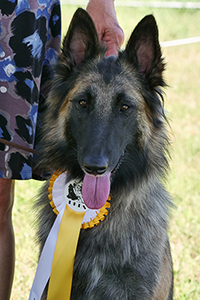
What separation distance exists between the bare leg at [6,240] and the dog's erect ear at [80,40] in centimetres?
104

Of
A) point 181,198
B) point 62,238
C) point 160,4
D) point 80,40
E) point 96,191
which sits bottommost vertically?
point 181,198

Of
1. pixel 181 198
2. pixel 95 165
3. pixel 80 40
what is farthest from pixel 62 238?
pixel 181 198

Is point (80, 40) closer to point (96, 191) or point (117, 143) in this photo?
point (117, 143)

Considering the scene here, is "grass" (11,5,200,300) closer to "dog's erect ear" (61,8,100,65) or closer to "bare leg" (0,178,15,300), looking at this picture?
"bare leg" (0,178,15,300)

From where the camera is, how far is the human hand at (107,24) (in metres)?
2.60

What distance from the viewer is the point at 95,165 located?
2043 mm

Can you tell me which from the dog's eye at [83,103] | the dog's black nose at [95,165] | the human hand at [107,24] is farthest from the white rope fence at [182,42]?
the dog's black nose at [95,165]

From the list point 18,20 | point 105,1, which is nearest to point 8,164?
point 18,20

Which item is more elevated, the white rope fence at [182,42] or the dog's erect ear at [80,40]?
the dog's erect ear at [80,40]

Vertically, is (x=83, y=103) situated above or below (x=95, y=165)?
above

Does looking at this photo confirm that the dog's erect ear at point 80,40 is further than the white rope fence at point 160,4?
No

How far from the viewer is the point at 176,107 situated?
7969 millimetres

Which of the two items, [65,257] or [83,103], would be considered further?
[65,257]

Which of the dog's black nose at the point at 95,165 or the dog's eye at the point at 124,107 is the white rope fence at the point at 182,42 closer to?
the dog's eye at the point at 124,107
